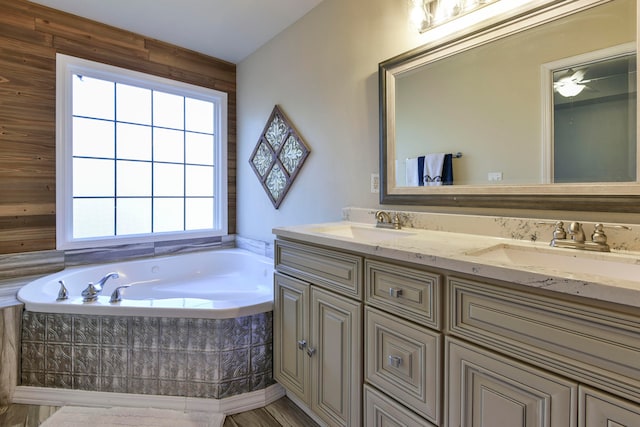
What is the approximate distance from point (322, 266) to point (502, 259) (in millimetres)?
703

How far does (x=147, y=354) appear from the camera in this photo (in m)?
1.70

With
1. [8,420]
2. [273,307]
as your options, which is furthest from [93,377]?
[273,307]

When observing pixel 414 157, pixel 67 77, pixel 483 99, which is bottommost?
pixel 414 157

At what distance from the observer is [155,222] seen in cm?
297

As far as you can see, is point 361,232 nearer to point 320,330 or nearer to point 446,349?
point 320,330

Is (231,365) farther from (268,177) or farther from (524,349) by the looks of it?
(268,177)

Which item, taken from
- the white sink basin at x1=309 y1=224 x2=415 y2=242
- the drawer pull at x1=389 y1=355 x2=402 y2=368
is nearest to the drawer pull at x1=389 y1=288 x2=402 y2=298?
the drawer pull at x1=389 y1=355 x2=402 y2=368

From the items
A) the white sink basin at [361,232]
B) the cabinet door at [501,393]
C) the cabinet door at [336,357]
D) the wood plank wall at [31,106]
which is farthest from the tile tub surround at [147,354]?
the cabinet door at [501,393]

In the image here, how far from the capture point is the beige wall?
187 centimetres

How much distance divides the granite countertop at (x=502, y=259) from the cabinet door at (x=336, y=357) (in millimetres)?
264

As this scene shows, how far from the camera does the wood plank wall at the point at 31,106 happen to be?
2.22 meters

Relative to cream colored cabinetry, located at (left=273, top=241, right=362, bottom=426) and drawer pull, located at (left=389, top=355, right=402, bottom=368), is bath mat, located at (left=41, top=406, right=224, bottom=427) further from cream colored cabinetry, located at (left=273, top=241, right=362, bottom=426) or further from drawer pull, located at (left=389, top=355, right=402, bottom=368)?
drawer pull, located at (left=389, top=355, right=402, bottom=368)

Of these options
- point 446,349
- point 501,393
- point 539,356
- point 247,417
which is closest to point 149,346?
point 247,417

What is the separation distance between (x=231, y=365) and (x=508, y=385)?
1.32 metres
